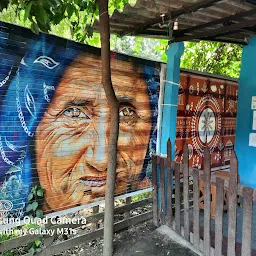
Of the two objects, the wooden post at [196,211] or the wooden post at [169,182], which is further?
the wooden post at [169,182]

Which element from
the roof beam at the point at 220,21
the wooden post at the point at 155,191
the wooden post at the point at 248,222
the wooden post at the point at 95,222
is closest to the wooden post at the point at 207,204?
the wooden post at the point at 248,222

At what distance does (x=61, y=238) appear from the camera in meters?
3.22

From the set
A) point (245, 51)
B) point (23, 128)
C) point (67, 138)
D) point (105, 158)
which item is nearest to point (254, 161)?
point (245, 51)

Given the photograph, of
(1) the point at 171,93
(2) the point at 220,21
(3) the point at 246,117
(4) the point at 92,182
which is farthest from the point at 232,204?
(3) the point at 246,117

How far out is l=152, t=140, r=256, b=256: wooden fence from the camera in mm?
2379

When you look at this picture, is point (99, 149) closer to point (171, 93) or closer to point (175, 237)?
point (171, 93)

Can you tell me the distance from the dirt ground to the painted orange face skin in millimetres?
566

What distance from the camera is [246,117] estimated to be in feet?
15.1

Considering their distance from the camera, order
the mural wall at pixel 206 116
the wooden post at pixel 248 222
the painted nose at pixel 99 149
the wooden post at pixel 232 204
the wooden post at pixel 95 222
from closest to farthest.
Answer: the wooden post at pixel 248 222, the wooden post at pixel 232 204, the painted nose at pixel 99 149, the wooden post at pixel 95 222, the mural wall at pixel 206 116

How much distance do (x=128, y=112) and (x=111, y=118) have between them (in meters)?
0.77

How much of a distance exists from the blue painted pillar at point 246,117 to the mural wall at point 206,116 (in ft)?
1.07

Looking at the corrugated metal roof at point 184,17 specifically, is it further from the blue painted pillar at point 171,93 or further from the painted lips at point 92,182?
the painted lips at point 92,182

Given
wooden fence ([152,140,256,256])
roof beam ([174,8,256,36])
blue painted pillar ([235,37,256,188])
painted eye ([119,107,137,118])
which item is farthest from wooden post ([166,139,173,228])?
blue painted pillar ([235,37,256,188])

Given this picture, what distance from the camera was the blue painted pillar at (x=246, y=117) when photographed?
4.47m
